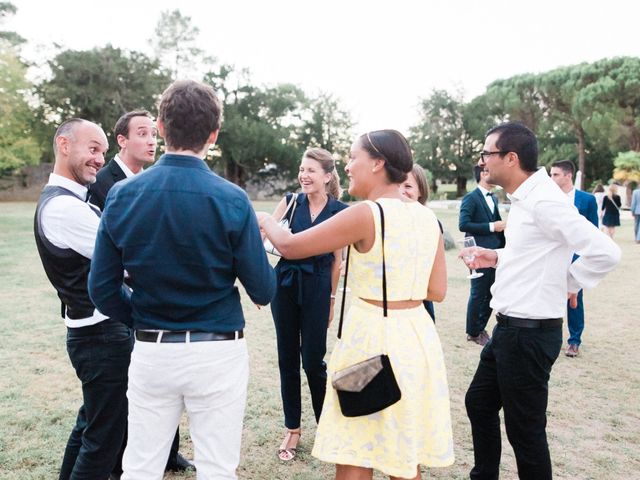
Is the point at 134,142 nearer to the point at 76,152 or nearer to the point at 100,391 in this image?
the point at 76,152

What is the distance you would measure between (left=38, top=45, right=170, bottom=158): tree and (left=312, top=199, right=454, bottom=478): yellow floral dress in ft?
139

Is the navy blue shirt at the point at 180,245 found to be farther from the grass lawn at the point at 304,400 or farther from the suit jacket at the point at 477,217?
the suit jacket at the point at 477,217

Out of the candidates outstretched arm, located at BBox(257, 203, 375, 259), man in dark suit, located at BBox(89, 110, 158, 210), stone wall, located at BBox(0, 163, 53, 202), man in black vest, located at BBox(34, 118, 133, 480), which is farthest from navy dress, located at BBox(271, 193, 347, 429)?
stone wall, located at BBox(0, 163, 53, 202)

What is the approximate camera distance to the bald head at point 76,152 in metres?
2.93

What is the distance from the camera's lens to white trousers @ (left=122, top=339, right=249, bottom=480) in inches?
86.0

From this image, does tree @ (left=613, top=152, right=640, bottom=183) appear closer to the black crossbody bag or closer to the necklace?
the necklace

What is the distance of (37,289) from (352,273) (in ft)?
30.5

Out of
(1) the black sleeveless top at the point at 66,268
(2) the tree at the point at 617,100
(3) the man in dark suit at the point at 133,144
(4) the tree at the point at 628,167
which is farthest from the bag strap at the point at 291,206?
(2) the tree at the point at 617,100

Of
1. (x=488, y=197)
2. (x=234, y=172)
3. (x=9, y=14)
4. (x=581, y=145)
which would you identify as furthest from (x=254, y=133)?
(x=488, y=197)

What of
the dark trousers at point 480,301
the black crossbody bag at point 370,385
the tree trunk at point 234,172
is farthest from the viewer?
the tree trunk at point 234,172

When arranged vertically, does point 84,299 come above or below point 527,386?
above

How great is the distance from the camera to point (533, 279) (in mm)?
3047

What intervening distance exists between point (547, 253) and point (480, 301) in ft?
13.6

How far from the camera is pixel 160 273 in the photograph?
2139 mm
